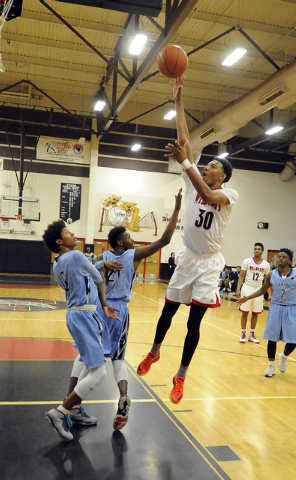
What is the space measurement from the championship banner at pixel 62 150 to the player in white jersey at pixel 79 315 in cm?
1730

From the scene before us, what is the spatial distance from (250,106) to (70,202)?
9.72 metres

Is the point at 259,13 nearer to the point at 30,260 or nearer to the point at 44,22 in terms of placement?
the point at 44,22

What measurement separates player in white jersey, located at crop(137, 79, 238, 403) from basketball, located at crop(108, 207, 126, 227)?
17.1 metres

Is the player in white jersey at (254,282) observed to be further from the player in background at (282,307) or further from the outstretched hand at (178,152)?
the outstretched hand at (178,152)

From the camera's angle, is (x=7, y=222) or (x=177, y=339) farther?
(x=7, y=222)

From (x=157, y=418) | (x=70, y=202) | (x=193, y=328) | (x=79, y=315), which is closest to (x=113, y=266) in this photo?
(x=79, y=315)

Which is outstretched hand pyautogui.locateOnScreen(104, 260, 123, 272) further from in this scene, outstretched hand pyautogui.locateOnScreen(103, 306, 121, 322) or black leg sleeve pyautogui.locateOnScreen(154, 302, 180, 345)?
black leg sleeve pyautogui.locateOnScreen(154, 302, 180, 345)

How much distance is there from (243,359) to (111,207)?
48.2ft

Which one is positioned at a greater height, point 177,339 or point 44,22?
point 44,22

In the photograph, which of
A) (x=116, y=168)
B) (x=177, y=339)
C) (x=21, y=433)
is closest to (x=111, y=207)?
(x=116, y=168)

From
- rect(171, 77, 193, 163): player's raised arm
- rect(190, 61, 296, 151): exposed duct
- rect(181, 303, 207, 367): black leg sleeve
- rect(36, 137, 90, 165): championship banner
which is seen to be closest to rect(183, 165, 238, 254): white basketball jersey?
→ rect(171, 77, 193, 163): player's raised arm

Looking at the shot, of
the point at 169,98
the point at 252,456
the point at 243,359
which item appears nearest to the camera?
the point at 252,456

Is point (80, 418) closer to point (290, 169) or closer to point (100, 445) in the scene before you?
point (100, 445)

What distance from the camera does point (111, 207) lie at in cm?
2080
